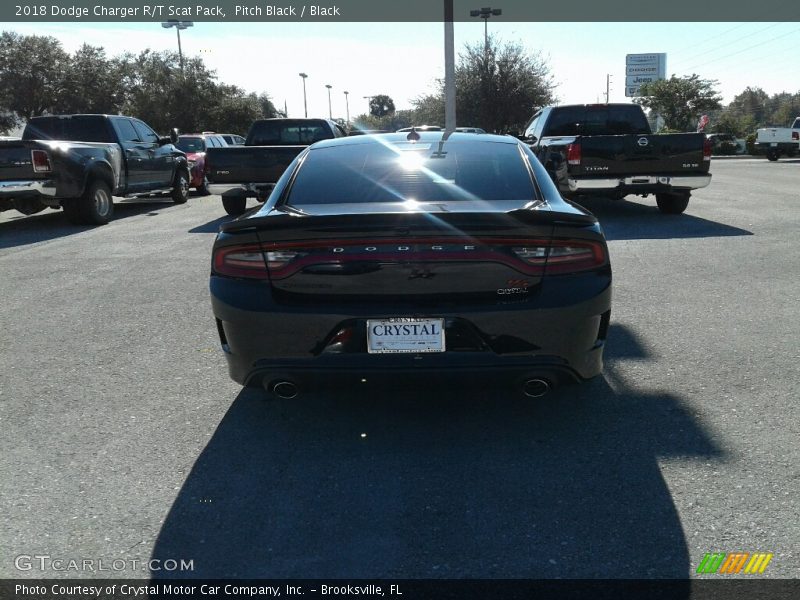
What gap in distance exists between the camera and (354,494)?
10.5ft

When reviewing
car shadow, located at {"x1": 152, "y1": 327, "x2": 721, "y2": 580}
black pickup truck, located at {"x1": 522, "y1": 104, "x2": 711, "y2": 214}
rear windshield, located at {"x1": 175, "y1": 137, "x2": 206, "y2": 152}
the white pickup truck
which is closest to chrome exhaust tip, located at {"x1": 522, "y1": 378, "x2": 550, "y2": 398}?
car shadow, located at {"x1": 152, "y1": 327, "x2": 721, "y2": 580}

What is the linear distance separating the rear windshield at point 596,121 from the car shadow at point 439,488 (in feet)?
31.8

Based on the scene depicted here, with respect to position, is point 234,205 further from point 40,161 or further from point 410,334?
point 410,334

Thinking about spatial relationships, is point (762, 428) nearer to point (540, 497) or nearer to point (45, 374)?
point (540, 497)

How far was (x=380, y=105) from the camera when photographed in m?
156

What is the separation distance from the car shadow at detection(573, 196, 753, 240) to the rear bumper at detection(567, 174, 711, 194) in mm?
537

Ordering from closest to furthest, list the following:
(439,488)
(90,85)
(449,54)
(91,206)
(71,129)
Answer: (439,488), (91,206), (71,129), (449,54), (90,85)

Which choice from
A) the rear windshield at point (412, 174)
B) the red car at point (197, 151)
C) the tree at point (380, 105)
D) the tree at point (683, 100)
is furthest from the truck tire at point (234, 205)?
the tree at point (380, 105)

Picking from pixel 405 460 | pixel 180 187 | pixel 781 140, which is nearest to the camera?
pixel 405 460

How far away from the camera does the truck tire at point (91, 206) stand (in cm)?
1248

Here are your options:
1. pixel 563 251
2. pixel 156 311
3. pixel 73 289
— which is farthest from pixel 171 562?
pixel 73 289

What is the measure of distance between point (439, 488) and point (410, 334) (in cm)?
69

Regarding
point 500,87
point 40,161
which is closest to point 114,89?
point 500,87

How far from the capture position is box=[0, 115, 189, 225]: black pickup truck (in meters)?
11.5
